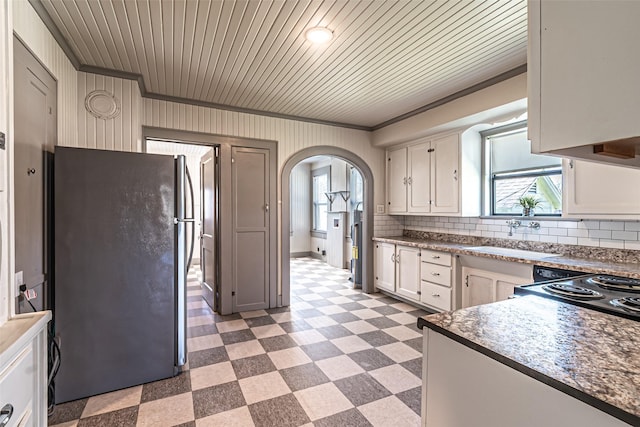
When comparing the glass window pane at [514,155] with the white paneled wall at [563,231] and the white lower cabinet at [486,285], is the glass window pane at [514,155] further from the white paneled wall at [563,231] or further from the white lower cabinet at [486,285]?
the white lower cabinet at [486,285]

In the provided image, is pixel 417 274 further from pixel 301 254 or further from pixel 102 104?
pixel 301 254

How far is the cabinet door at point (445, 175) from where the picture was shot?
146 inches

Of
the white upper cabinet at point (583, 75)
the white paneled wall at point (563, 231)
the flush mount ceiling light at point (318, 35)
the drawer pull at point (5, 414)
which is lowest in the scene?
the drawer pull at point (5, 414)

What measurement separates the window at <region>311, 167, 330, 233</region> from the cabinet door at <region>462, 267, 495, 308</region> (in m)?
4.56

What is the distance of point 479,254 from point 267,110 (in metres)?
2.95

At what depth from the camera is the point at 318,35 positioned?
2217 mm

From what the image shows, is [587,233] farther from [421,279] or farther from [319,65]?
[319,65]

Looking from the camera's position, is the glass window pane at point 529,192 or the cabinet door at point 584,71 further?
the glass window pane at point 529,192

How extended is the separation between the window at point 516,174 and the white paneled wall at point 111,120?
150 inches

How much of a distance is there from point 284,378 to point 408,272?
2.26m

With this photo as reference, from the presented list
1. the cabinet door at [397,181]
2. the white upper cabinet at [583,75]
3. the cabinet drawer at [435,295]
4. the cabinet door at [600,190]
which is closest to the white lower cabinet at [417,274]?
the cabinet drawer at [435,295]

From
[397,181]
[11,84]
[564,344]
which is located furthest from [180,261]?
[397,181]

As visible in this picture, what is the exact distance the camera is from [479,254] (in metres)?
3.04

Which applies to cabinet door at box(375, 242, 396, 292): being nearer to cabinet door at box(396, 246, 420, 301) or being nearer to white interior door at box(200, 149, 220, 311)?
cabinet door at box(396, 246, 420, 301)
